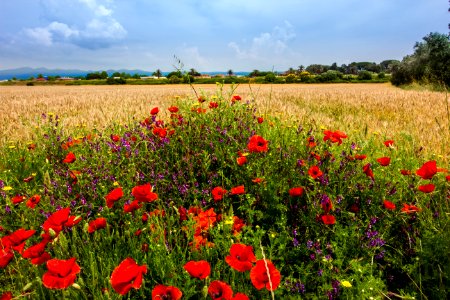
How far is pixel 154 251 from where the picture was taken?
1.73 m

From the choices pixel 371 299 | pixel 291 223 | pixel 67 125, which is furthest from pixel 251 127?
pixel 67 125

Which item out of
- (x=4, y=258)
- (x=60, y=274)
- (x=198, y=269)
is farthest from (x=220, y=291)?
(x=4, y=258)

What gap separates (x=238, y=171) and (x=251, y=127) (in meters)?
0.91

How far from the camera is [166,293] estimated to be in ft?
3.86

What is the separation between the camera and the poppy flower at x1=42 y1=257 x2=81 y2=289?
1.09 meters

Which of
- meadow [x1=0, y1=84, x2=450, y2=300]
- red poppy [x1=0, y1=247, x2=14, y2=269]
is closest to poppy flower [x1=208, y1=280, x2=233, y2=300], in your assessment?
meadow [x1=0, y1=84, x2=450, y2=300]

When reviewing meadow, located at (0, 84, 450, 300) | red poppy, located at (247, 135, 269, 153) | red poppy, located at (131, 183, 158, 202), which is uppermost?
red poppy, located at (247, 135, 269, 153)

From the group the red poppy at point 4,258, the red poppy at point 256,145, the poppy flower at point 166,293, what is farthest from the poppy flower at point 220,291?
the red poppy at point 256,145

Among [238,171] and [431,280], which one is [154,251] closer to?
[238,171]

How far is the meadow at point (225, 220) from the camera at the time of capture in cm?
150

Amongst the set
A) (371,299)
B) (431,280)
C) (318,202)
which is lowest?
(431,280)

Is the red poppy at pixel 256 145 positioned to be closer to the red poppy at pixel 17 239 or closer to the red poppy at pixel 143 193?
the red poppy at pixel 143 193

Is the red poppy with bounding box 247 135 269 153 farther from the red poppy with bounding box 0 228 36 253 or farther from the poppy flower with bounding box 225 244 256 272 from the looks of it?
the red poppy with bounding box 0 228 36 253

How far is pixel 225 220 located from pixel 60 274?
3.14 ft
